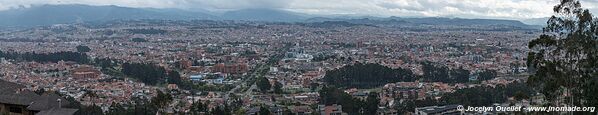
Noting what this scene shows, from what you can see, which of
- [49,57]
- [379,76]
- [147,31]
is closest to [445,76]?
[379,76]

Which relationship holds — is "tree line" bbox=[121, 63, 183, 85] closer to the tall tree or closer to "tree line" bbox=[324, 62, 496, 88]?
"tree line" bbox=[324, 62, 496, 88]

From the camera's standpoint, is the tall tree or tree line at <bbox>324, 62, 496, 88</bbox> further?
tree line at <bbox>324, 62, 496, 88</bbox>

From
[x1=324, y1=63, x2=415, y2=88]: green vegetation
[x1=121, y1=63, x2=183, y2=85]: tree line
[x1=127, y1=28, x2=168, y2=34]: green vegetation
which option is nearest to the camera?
[x1=324, y1=63, x2=415, y2=88]: green vegetation

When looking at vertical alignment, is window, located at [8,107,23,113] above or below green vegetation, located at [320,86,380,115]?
above

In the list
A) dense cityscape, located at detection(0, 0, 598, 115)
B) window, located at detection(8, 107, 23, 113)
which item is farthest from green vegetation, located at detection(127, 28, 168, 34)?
window, located at detection(8, 107, 23, 113)

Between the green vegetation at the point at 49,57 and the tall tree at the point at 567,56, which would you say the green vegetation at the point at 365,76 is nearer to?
the green vegetation at the point at 49,57

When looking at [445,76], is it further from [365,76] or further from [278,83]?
[278,83]

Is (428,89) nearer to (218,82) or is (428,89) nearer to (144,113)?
(218,82)

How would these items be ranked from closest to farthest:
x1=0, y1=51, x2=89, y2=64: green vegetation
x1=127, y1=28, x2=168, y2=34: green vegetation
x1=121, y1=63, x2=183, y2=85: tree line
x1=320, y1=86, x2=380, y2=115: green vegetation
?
x1=320, y1=86, x2=380, y2=115: green vegetation < x1=121, y1=63, x2=183, y2=85: tree line < x1=0, y1=51, x2=89, y2=64: green vegetation < x1=127, y1=28, x2=168, y2=34: green vegetation
